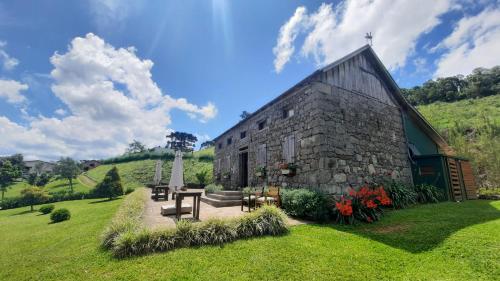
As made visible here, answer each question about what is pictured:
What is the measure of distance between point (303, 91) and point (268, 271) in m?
6.54

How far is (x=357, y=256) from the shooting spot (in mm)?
3611

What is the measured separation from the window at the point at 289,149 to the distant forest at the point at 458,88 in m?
32.1

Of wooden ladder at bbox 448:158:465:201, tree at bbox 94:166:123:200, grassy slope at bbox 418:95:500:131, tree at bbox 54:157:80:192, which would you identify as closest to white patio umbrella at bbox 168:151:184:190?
tree at bbox 94:166:123:200

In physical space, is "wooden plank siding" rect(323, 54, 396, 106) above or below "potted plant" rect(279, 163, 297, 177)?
above

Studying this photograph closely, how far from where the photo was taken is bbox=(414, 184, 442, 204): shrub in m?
8.91

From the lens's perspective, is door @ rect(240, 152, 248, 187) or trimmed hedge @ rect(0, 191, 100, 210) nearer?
door @ rect(240, 152, 248, 187)

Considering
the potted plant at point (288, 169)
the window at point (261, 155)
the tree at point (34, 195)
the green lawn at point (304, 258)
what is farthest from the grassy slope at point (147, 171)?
the green lawn at point (304, 258)

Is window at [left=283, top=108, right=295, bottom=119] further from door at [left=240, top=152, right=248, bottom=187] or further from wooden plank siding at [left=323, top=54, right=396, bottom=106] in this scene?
door at [left=240, top=152, right=248, bottom=187]

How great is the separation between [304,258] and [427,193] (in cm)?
866

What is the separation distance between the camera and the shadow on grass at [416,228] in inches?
161

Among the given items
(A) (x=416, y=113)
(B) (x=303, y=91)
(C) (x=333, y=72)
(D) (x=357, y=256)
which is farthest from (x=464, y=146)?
(D) (x=357, y=256)

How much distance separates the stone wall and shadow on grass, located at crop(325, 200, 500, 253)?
1629 mm

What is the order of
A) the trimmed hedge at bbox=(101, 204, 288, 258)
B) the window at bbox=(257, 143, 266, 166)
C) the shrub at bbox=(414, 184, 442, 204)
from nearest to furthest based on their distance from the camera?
the trimmed hedge at bbox=(101, 204, 288, 258), the shrub at bbox=(414, 184, 442, 204), the window at bbox=(257, 143, 266, 166)

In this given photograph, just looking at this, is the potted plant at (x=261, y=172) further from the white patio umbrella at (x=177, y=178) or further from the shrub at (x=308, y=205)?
the white patio umbrella at (x=177, y=178)
